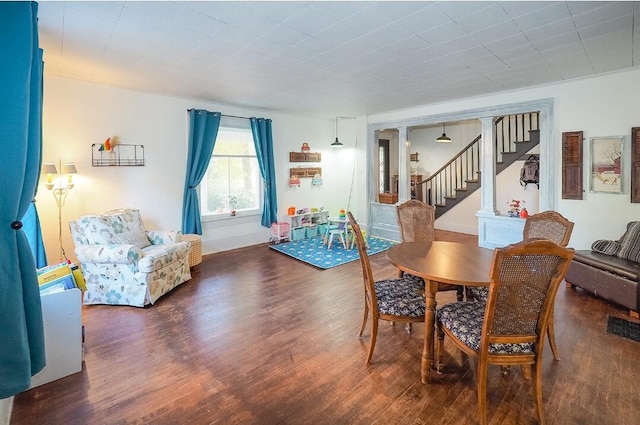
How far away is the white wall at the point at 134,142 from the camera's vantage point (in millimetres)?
4023

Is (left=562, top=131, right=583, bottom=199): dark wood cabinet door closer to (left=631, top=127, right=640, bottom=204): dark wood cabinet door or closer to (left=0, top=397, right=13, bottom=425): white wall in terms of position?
(left=631, top=127, right=640, bottom=204): dark wood cabinet door

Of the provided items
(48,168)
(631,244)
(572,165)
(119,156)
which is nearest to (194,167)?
(119,156)

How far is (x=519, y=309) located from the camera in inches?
68.3

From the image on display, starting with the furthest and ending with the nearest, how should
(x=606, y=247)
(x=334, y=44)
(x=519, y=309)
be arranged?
(x=606, y=247) < (x=334, y=44) < (x=519, y=309)

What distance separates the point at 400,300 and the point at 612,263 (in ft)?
8.45

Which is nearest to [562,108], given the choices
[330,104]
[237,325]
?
[330,104]

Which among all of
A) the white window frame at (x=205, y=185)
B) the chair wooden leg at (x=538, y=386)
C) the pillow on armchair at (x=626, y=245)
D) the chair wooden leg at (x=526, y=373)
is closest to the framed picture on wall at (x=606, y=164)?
the pillow on armchair at (x=626, y=245)

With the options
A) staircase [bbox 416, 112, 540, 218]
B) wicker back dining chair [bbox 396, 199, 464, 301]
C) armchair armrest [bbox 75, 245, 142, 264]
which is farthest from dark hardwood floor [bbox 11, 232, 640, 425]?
staircase [bbox 416, 112, 540, 218]

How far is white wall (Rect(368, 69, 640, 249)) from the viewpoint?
12.5 feet

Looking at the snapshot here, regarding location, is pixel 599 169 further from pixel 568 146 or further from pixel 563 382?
pixel 563 382

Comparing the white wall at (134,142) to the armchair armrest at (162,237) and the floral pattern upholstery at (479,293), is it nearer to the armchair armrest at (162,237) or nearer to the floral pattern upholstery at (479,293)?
the armchair armrest at (162,237)

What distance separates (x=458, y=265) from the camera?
2.26 m

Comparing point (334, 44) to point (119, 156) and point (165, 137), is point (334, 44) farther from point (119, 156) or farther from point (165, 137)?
point (119, 156)

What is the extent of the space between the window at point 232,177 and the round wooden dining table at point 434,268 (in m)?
3.94
